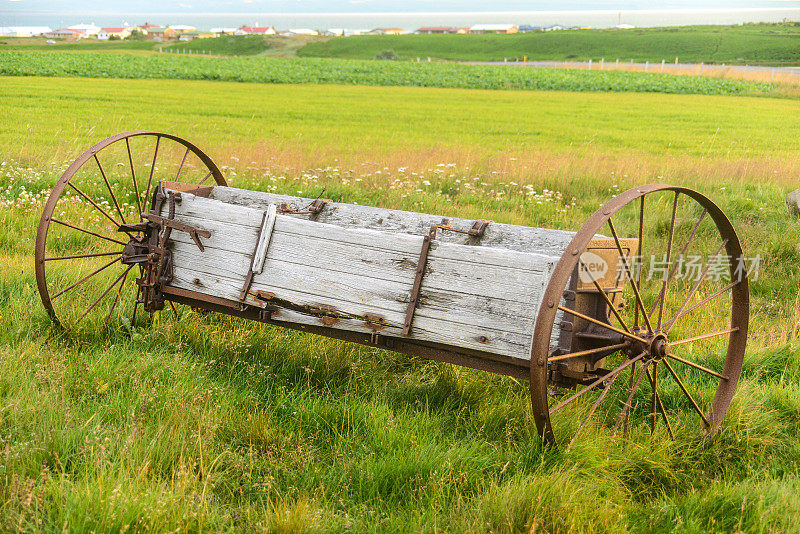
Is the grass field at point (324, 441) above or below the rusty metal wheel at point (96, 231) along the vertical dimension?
below

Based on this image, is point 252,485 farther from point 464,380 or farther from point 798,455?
point 798,455

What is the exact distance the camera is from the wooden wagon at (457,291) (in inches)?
121

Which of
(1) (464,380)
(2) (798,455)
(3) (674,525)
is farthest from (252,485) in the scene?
(2) (798,455)

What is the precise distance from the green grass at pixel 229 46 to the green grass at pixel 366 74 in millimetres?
45430

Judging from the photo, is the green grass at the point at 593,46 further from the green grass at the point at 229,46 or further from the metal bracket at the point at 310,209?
the metal bracket at the point at 310,209

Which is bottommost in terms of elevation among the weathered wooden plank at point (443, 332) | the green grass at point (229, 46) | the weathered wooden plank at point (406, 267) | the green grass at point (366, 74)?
the weathered wooden plank at point (443, 332)

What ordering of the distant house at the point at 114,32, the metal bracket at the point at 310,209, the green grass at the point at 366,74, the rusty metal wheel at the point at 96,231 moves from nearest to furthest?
1. the rusty metal wheel at the point at 96,231
2. the metal bracket at the point at 310,209
3. the green grass at the point at 366,74
4. the distant house at the point at 114,32

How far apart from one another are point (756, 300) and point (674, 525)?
3.70 m

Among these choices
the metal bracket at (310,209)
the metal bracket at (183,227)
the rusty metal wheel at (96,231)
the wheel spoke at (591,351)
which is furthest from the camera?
the metal bracket at (310,209)

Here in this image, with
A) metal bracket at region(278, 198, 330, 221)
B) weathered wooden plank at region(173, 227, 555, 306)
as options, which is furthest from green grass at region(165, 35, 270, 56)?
weathered wooden plank at region(173, 227, 555, 306)

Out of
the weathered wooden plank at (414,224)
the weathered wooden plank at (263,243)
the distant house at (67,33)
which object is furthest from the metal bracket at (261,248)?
the distant house at (67,33)

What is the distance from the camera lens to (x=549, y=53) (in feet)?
275

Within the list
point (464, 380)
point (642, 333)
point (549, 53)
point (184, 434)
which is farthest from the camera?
point (549, 53)

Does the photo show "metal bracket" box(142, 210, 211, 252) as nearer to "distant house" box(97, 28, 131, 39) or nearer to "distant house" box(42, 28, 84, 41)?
"distant house" box(97, 28, 131, 39)
